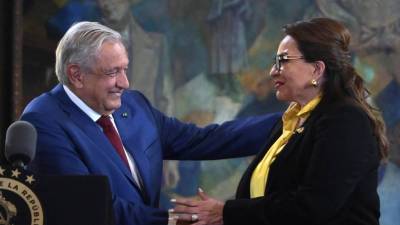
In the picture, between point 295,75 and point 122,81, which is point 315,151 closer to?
point 295,75

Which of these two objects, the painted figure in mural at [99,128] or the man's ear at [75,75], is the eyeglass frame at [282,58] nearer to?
the painted figure in mural at [99,128]

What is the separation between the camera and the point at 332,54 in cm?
315

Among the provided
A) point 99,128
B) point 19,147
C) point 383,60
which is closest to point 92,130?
point 99,128

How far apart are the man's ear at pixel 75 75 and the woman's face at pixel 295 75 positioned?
2.51 ft

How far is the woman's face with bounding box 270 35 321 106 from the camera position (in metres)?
3.19

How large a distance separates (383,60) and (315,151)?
4.16 meters

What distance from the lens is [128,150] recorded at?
11.4 ft

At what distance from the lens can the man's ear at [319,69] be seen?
3.17 meters

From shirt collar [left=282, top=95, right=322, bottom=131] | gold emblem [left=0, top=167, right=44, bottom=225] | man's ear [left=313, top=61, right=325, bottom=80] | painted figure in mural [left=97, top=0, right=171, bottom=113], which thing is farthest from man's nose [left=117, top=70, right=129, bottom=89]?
painted figure in mural [left=97, top=0, right=171, bottom=113]

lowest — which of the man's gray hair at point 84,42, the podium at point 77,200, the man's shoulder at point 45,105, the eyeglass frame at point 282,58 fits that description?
the podium at point 77,200

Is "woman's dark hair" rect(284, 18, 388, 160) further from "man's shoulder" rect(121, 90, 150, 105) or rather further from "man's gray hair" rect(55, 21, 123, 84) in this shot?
"man's shoulder" rect(121, 90, 150, 105)

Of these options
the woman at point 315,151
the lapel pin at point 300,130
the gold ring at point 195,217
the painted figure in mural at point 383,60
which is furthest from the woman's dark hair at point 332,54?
the painted figure in mural at point 383,60

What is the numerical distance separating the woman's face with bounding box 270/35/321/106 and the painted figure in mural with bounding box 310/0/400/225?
378cm

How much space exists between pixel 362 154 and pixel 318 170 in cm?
16
